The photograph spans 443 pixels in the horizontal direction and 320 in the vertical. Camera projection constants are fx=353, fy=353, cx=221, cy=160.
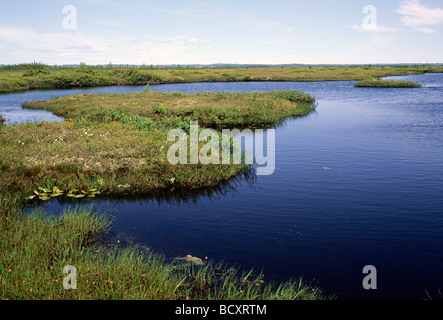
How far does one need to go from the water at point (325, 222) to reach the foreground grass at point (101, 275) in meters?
0.83

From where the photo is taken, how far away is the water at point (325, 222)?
30.2ft

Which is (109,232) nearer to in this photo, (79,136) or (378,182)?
(79,136)

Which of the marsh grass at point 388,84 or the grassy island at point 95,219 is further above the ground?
the marsh grass at point 388,84

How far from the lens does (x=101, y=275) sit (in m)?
7.59

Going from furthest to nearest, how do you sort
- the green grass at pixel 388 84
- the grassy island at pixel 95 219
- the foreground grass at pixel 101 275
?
1. the green grass at pixel 388 84
2. the grassy island at pixel 95 219
3. the foreground grass at pixel 101 275

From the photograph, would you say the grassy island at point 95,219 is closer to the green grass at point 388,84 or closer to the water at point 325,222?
the water at point 325,222

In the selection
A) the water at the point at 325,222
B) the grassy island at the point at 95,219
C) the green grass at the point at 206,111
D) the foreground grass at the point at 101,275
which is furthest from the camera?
the green grass at the point at 206,111

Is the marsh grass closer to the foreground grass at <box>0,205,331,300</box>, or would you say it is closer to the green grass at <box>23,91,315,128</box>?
the green grass at <box>23,91,315,128</box>

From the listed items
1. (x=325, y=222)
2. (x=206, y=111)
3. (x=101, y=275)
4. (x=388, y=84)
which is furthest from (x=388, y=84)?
(x=101, y=275)

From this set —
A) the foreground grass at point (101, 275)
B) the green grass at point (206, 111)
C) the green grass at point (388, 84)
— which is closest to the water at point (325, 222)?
the foreground grass at point (101, 275)

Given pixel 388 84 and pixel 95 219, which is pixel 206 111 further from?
pixel 388 84
